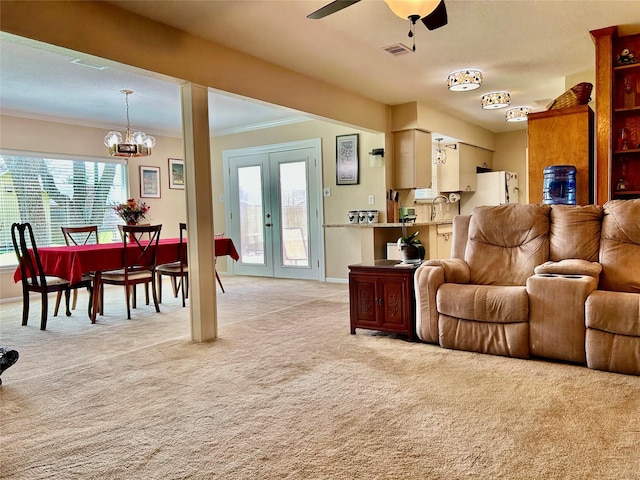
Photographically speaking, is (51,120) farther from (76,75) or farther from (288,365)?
(288,365)

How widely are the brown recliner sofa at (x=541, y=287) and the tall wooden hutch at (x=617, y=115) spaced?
36.8 inches

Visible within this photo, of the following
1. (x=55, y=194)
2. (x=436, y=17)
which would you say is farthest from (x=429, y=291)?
(x=55, y=194)

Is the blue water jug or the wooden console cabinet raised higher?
the blue water jug

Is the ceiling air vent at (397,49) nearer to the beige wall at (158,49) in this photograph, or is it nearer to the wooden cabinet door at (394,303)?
the beige wall at (158,49)

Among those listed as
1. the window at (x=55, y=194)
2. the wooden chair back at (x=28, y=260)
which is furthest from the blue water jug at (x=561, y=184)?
the window at (x=55, y=194)

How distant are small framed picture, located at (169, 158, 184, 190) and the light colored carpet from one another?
4.26 meters

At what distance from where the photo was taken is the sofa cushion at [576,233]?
3.22 metres

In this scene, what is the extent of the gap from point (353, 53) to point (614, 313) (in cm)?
292

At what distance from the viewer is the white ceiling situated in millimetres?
3227

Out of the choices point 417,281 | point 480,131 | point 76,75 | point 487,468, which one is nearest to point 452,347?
point 417,281

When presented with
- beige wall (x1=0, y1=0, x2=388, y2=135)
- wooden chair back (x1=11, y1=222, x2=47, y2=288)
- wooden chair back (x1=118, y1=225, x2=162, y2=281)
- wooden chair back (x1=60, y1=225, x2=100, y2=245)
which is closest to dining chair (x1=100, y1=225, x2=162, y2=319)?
wooden chair back (x1=118, y1=225, x2=162, y2=281)

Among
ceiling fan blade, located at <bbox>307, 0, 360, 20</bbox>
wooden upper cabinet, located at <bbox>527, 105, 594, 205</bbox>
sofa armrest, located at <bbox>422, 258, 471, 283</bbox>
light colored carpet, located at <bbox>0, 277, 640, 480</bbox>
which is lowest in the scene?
light colored carpet, located at <bbox>0, 277, 640, 480</bbox>

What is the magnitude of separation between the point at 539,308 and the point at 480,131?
5771 mm

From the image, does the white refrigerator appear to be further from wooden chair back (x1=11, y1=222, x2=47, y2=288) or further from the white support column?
wooden chair back (x1=11, y1=222, x2=47, y2=288)
